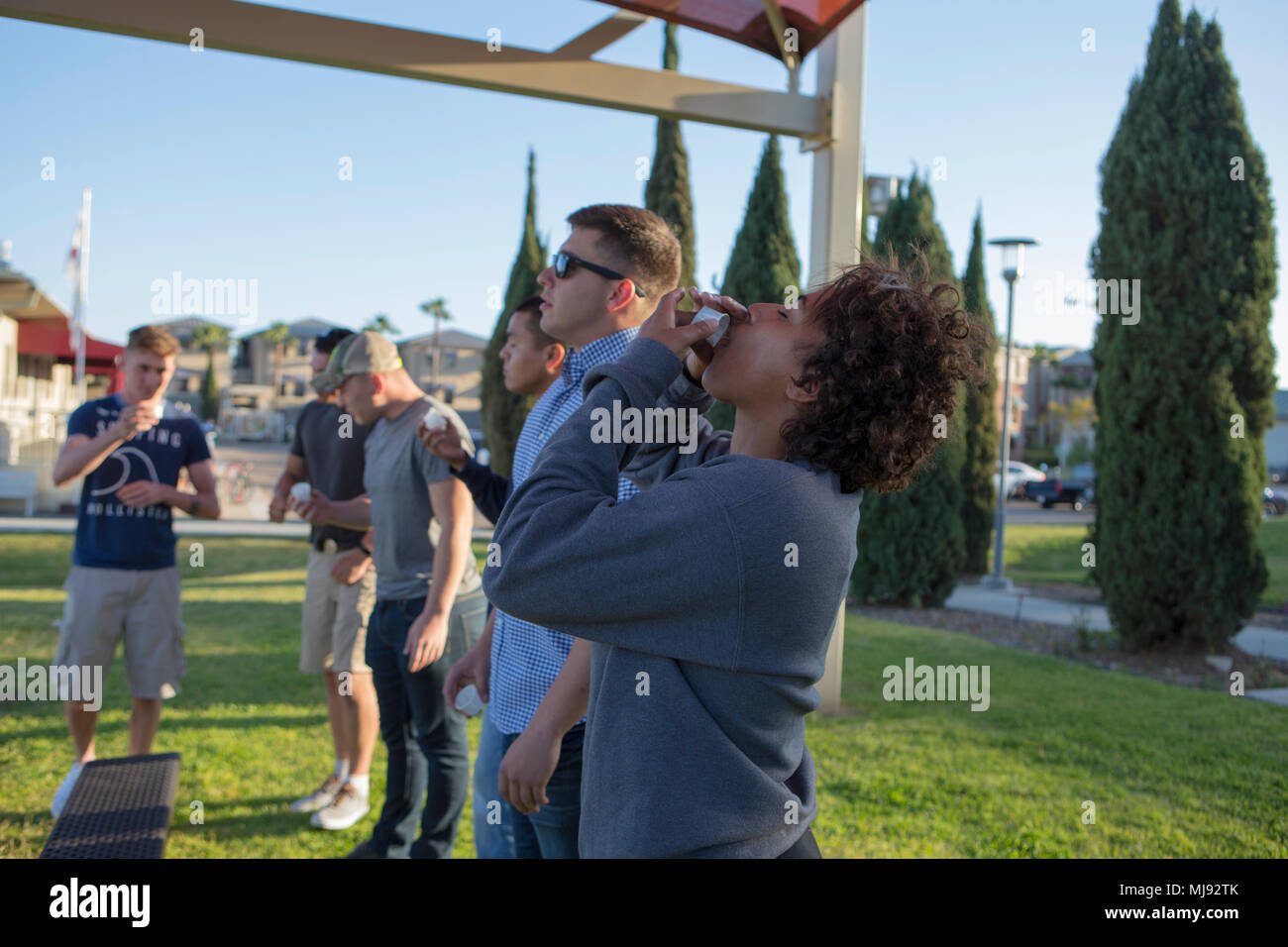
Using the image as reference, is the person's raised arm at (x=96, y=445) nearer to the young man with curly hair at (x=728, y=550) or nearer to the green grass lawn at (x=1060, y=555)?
the young man with curly hair at (x=728, y=550)

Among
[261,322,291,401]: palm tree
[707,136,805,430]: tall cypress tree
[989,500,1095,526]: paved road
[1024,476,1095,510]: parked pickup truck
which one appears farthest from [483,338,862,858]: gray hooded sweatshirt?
[261,322,291,401]: palm tree

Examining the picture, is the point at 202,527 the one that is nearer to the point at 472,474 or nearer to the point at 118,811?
the point at 118,811

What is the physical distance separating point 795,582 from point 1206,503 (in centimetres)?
761

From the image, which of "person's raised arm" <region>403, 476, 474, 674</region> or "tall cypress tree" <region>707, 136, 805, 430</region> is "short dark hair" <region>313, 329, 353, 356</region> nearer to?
"person's raised arm" <region>403, 476, 474, 674</region>

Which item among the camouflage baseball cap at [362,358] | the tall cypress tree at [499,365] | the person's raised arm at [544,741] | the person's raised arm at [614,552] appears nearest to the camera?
the person's raised arm at [614,552]

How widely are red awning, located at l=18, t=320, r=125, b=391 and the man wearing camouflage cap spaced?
2164cm

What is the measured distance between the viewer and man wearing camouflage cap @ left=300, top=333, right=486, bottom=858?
3580 millimetres

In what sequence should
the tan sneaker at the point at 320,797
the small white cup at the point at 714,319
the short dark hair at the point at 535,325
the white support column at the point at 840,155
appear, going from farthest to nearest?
the white support column at the point at 840,155 < the tan sneaker at the point at 320,797 < the short dark hair at the point at 535,325 < the small white cup at the point at 714,319

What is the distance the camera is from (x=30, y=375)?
25.3 metres

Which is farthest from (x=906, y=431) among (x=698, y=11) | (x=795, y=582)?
(x=698, y=11)

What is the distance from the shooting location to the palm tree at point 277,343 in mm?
66500

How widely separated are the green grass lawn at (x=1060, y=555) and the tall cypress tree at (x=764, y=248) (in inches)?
203

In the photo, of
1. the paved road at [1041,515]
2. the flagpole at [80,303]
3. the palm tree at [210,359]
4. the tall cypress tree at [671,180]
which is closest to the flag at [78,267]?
the flagpole at [80,303]

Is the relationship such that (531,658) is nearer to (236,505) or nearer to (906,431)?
(906,431)
